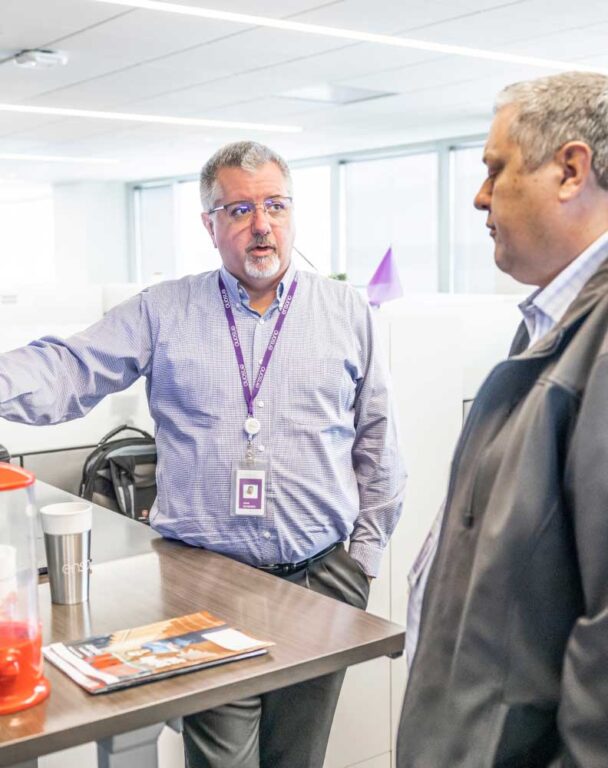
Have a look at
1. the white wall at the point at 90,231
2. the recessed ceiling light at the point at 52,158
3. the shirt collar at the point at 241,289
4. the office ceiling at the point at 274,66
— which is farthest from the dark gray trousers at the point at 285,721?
the white wall at the point at 90,231

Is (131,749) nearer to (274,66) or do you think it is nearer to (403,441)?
(403,441)

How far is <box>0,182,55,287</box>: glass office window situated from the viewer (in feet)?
45.3

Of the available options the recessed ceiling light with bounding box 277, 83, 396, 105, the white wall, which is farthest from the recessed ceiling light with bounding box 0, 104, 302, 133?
the white wall

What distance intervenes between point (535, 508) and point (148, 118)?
24.9 feet

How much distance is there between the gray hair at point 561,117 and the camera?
1.06 meters

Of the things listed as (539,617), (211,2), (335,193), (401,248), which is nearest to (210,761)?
(539,617)

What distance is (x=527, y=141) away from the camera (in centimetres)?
108

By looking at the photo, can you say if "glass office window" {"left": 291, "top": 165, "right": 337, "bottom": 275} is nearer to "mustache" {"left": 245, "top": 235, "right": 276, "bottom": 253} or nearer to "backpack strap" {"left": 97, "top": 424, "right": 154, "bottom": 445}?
"backpack strap" {"left": 97, "top": 424, "right": 154, "bottom": 445}

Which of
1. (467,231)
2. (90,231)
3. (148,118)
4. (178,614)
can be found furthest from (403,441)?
(90,231)

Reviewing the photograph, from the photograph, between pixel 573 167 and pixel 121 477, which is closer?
pixel 573 167

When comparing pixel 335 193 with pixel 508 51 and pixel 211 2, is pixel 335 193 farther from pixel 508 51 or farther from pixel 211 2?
pixel 211 2

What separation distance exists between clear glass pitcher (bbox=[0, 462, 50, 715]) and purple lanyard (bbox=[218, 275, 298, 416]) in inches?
26.7

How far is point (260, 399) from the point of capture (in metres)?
1.89

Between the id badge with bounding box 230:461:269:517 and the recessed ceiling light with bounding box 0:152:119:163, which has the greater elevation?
the recessed ceiling light with bounding box 0:152:119:163
